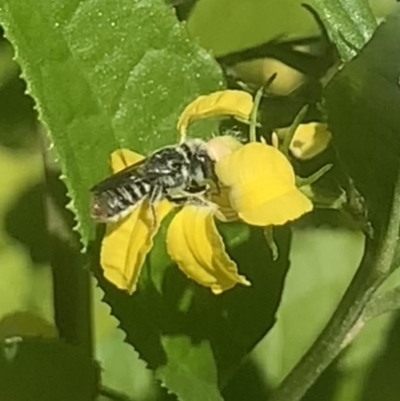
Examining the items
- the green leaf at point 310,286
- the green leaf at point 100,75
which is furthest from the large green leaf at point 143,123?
the green leaf at point 310,286

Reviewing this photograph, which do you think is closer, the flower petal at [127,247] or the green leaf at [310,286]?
the flower petal at [127,247]

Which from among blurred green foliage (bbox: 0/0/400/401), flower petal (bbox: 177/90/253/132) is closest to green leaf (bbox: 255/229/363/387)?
blurred green foliage (bbox: 0/0/400/401)

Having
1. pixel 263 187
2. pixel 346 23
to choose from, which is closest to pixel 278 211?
pixel 263 187

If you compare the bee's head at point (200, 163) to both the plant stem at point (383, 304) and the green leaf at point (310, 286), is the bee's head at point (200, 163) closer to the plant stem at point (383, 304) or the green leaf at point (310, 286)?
the plant stem at point (383, 304)

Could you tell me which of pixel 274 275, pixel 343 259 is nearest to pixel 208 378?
pixel 274 275

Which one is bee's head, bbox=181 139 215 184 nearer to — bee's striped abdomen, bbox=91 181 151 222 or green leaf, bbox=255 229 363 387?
bee's striped abdomen, bbox=91 181 151 222

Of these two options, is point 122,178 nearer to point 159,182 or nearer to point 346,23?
point 159,182

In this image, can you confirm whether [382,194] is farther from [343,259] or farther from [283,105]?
[343,259]

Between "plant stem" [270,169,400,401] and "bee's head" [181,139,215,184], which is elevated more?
"bee's head" [181,139,215,184]
